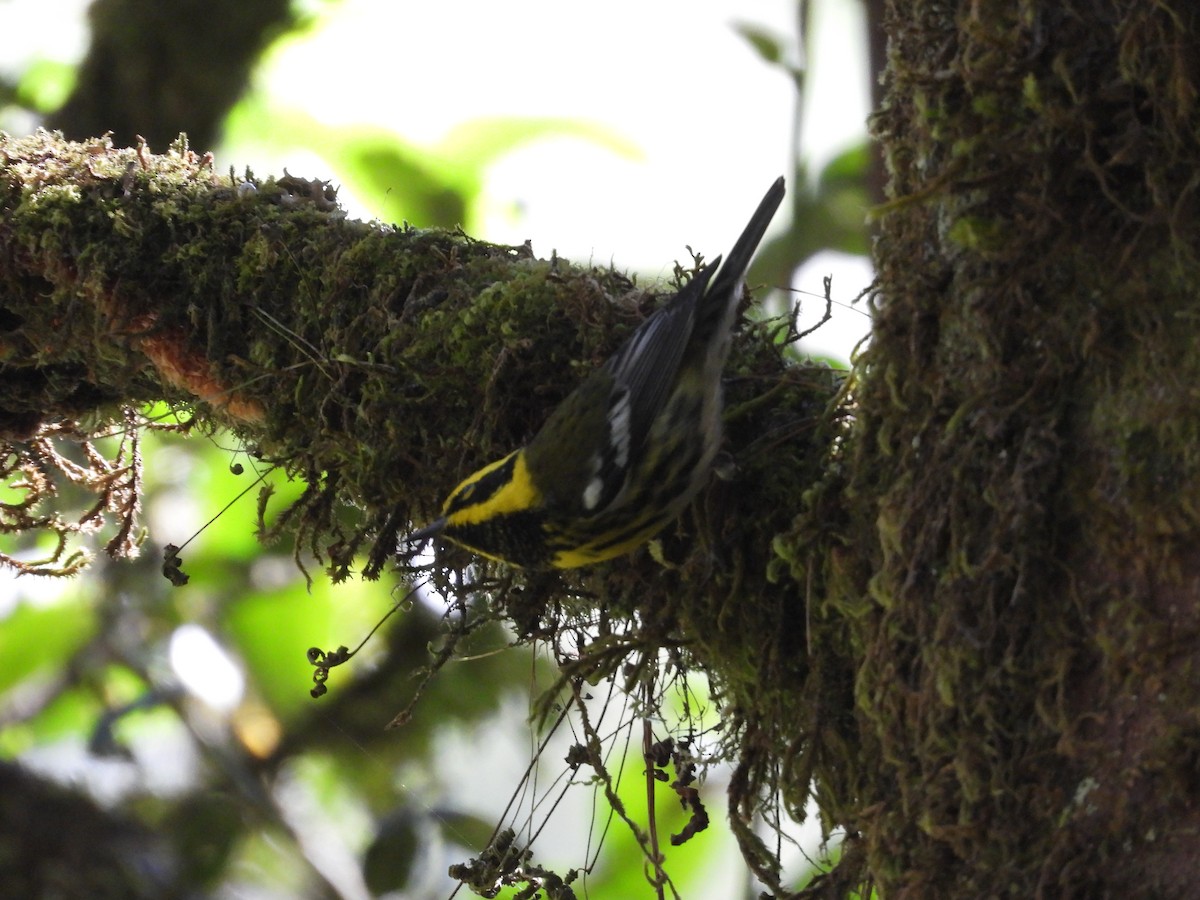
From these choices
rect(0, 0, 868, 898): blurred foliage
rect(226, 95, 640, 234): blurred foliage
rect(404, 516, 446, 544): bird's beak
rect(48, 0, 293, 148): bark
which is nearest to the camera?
rect(404, 516, 446, 544): bird's beak

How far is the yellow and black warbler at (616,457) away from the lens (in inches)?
103

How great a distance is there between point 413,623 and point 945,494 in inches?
158

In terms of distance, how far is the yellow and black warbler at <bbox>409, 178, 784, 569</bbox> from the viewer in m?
2.61

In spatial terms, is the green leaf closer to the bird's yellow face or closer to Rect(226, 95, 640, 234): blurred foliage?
Rect(226, 95, 640, 234): blurred foliage

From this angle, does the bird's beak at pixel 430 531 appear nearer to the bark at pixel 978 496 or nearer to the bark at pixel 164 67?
the bark at pixel 978 496

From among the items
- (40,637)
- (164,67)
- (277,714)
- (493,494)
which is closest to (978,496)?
(493,494)

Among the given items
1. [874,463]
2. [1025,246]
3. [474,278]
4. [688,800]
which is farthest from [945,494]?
[474,278]

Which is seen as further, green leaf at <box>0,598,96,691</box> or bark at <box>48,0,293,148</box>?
bark at <box>48,0,293,148</box>

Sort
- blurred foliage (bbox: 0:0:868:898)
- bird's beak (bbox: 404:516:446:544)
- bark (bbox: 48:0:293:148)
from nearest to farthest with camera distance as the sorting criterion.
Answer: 1. bird's beak (bbox: 404:516:446:544)
2. blurred foliage (bbox: 0:0:868:898)
3. bark (bbox: 48:0:293:148)

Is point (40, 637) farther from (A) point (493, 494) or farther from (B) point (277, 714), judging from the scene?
(A) point (493, 494)

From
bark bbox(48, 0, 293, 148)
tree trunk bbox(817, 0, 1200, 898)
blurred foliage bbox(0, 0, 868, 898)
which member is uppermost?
bark bbox(48, 0, 293, 148)

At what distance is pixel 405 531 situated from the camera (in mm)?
3057

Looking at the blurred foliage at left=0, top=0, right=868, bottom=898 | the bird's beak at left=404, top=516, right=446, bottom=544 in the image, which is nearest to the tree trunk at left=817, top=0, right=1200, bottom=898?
the bird's beak at left=404, top=516, right=446, bottom=544

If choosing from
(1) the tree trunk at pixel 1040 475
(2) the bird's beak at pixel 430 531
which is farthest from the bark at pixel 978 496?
(2) the bird's beak at pixel 430 531
